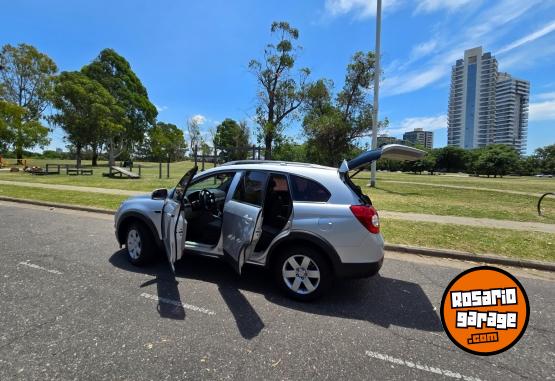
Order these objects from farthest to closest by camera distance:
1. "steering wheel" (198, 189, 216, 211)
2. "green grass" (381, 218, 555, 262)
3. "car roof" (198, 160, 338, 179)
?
"green grass" (381, 218, 555, 262) < "steering wheel" (198, 189, 216, 211) < "car roof" (198, 160, 338, 179)

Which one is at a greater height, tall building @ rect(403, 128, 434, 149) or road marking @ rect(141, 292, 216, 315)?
tall building @ rect(403, 128, 434, 149)

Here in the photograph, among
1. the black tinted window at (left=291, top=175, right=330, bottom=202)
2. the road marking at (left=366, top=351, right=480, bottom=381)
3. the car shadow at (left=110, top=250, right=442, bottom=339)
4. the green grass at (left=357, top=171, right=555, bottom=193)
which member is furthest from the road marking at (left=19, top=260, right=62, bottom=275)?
the green grass at (left=357, top=171, right=555, bottom=193)

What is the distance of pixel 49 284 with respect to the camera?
398 centimetres

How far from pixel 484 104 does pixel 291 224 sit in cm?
12263

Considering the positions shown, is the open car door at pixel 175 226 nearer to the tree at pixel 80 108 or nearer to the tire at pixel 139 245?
the tire at pixel 139 245

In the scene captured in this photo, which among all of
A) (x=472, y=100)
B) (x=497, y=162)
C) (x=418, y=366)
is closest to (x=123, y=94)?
(x=418, y=366)

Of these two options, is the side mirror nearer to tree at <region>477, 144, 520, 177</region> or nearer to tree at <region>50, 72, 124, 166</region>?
tree at <region>50, 72, 124, 166</region>

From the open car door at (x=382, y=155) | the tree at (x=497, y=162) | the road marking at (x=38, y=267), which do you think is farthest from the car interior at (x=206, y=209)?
the tree at (x=497, y=162)

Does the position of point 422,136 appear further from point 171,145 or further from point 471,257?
point 471,257

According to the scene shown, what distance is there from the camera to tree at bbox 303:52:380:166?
90.8 ft

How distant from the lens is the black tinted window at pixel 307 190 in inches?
147

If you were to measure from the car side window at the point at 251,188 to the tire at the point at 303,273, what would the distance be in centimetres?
75

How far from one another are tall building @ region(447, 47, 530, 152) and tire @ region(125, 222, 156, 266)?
116204 millimetres

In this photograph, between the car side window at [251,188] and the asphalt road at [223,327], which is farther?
the car side window at [251,188]
